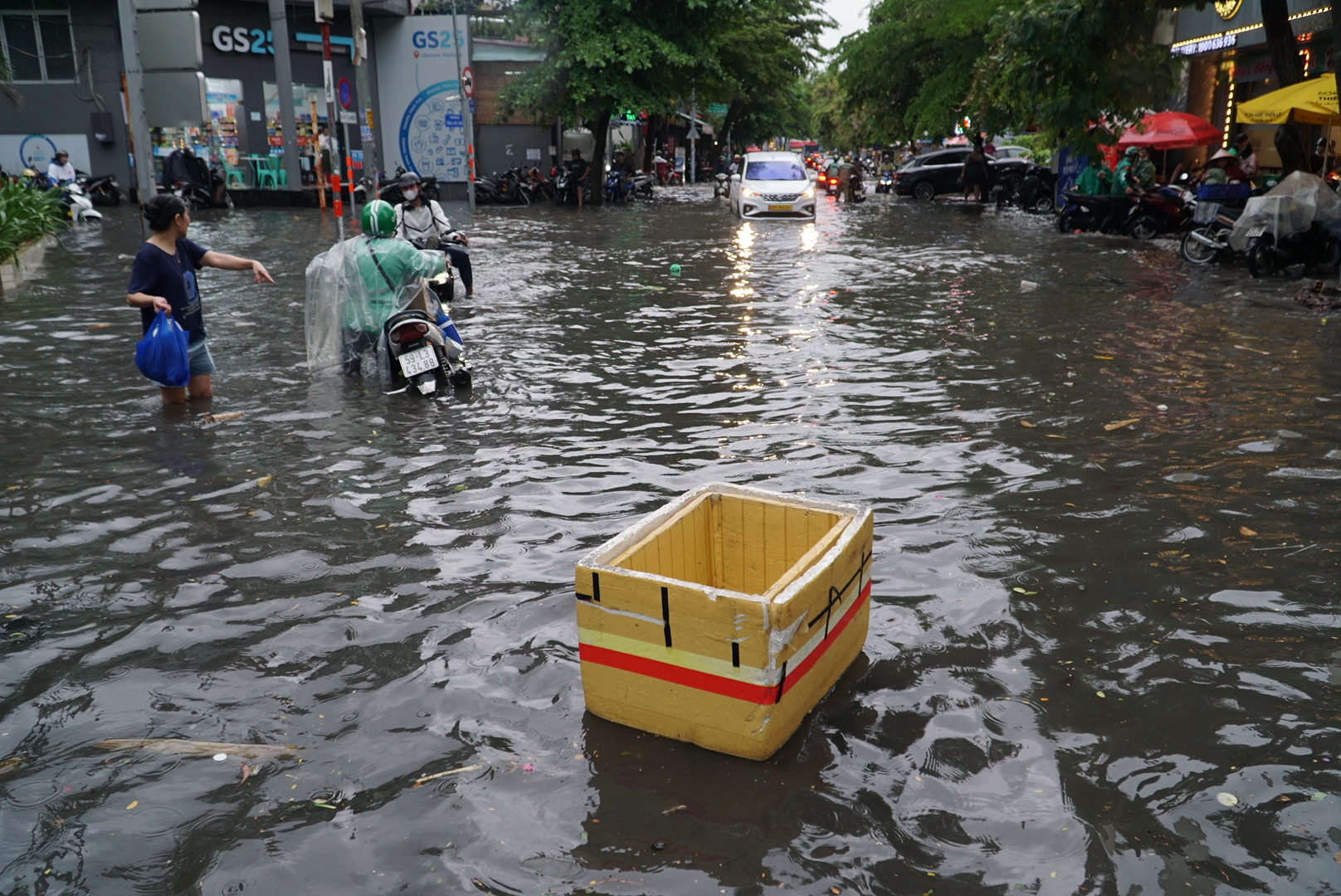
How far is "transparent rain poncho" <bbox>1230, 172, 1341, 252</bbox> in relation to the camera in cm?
1390

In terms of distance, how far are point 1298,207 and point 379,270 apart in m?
11.9

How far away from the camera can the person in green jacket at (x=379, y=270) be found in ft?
26.9

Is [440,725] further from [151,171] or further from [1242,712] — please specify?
[151,171]

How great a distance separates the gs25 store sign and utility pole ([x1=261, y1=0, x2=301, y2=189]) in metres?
2.52

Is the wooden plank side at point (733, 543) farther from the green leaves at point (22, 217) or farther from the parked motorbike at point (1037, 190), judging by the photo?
the parked motorbike at point (1037, 190)

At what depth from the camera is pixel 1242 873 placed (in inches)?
115

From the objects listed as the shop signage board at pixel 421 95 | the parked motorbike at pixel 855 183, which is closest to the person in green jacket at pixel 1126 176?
the parked motorbike at pixel 855 183

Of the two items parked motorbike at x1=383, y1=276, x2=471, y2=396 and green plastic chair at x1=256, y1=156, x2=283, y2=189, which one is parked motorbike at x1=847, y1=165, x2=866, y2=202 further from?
parked motorbike at x1=383, y1=276, x2=471, y2=396

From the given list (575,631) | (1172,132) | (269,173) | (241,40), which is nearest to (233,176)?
(269,173)

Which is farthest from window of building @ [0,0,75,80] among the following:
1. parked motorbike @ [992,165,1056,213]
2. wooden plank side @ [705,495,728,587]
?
wooden plank side @ [705,495,728,587]

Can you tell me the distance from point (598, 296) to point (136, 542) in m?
8.58

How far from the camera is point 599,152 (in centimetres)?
3136

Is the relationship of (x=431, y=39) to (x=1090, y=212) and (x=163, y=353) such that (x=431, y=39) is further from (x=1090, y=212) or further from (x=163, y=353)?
(x=163, y=353)

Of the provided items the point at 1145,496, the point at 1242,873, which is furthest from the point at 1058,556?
the point at 1242,873
